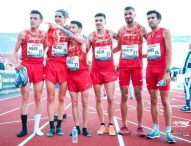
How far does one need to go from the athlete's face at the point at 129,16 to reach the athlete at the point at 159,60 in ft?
1.22

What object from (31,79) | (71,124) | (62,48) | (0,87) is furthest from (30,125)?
(0,87)

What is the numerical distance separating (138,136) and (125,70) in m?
1.23

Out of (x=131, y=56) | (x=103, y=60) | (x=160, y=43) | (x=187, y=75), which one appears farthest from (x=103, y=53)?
(x=187, y=75)

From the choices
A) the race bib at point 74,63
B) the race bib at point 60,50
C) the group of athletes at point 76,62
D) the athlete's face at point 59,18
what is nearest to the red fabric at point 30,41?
the group of athletes at point 76,62

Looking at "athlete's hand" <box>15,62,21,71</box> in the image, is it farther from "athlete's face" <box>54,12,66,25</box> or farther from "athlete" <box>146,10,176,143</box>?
"athlete" <box>146,10,176,143</box>

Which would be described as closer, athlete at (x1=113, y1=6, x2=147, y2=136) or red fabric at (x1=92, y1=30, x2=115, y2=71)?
athlete at (x1=113, y1=6, x2=147, y2=136)

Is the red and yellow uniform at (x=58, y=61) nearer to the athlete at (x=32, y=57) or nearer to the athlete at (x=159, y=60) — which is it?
the athlete at (x=32, y=57)

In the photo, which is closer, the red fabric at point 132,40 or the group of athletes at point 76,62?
the group of athletes at point 76,62

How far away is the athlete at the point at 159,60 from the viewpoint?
15.1ft

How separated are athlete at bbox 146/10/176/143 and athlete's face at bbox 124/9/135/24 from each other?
37cm

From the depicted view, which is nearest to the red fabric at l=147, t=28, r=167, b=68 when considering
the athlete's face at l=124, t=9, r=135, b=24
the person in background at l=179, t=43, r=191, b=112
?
the athlete's face at l=124, t=9, r=135, b=24

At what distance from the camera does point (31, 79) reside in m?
5.04

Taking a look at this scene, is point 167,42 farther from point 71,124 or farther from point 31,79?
point 71,124

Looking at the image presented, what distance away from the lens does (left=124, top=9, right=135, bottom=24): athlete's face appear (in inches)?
197
